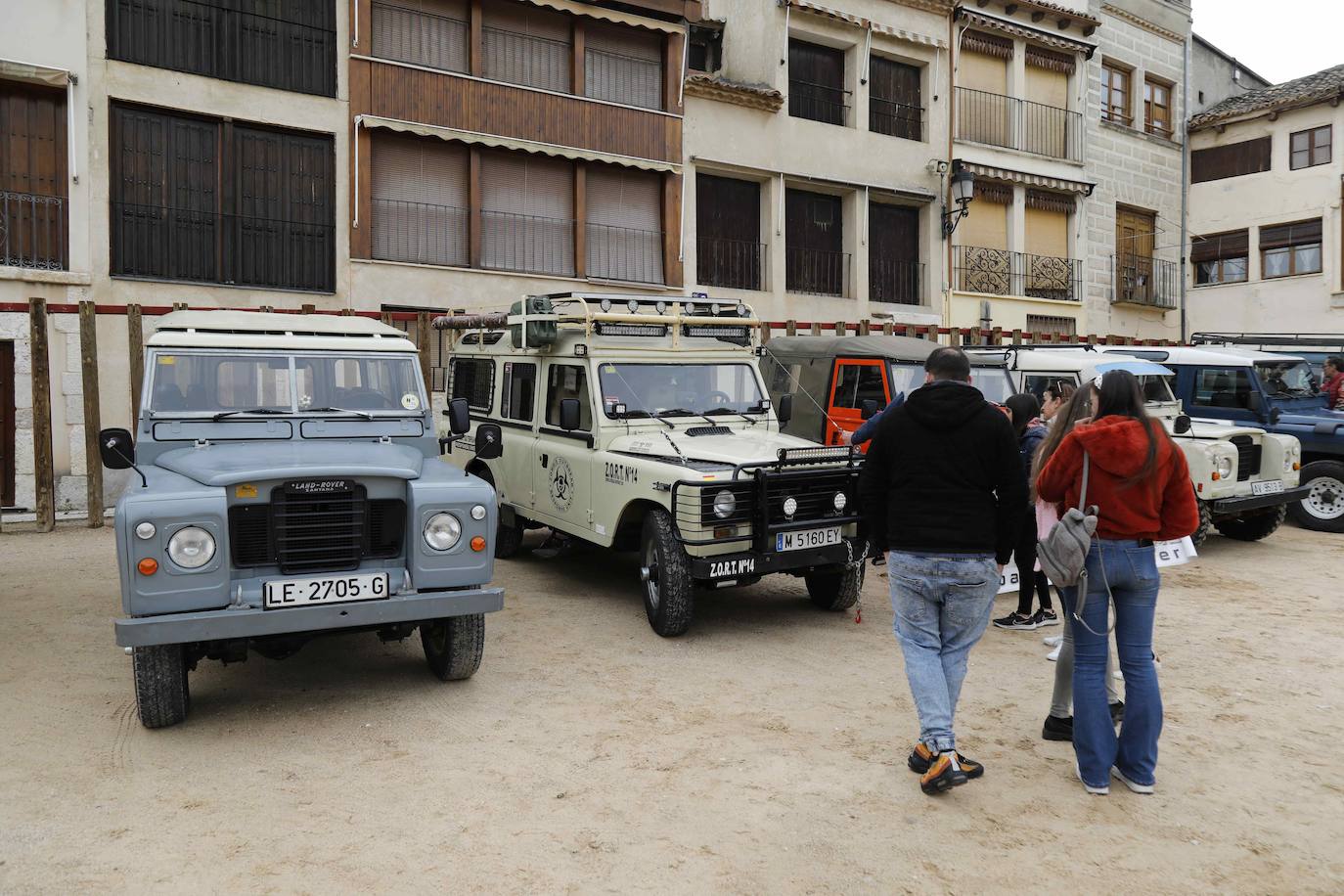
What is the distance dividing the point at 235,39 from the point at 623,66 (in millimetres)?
6772

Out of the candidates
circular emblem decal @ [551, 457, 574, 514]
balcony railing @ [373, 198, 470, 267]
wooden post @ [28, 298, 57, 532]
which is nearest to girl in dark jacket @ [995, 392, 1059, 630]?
circular emblem decal @ [551, 457, 574, 514]

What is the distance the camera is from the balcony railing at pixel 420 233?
16547 millimetres

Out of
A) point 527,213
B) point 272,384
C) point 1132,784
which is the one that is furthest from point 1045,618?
point 527,213

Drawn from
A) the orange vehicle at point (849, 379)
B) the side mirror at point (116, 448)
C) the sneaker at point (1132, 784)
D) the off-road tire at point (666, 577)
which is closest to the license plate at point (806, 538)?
the off-road tire at point (666, 577)

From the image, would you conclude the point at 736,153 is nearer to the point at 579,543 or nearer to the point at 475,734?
the point at 579,543

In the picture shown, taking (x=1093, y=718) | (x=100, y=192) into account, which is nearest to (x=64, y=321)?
(x=100, y=192)

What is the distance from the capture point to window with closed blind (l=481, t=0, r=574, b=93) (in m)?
17.3

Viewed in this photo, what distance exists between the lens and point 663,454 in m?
7.34

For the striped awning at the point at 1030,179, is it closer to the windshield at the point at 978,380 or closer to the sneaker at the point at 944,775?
the windshield at the point at 978,380

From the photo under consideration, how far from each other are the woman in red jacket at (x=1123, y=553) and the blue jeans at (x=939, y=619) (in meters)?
0.47

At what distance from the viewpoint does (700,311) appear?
8789mm

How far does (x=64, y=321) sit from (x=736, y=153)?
12022 millimetres

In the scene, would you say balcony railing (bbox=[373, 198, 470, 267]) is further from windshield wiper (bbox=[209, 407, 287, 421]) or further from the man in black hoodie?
the man in black hoodie

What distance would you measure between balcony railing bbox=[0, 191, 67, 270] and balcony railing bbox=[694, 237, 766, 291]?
1067 cm
